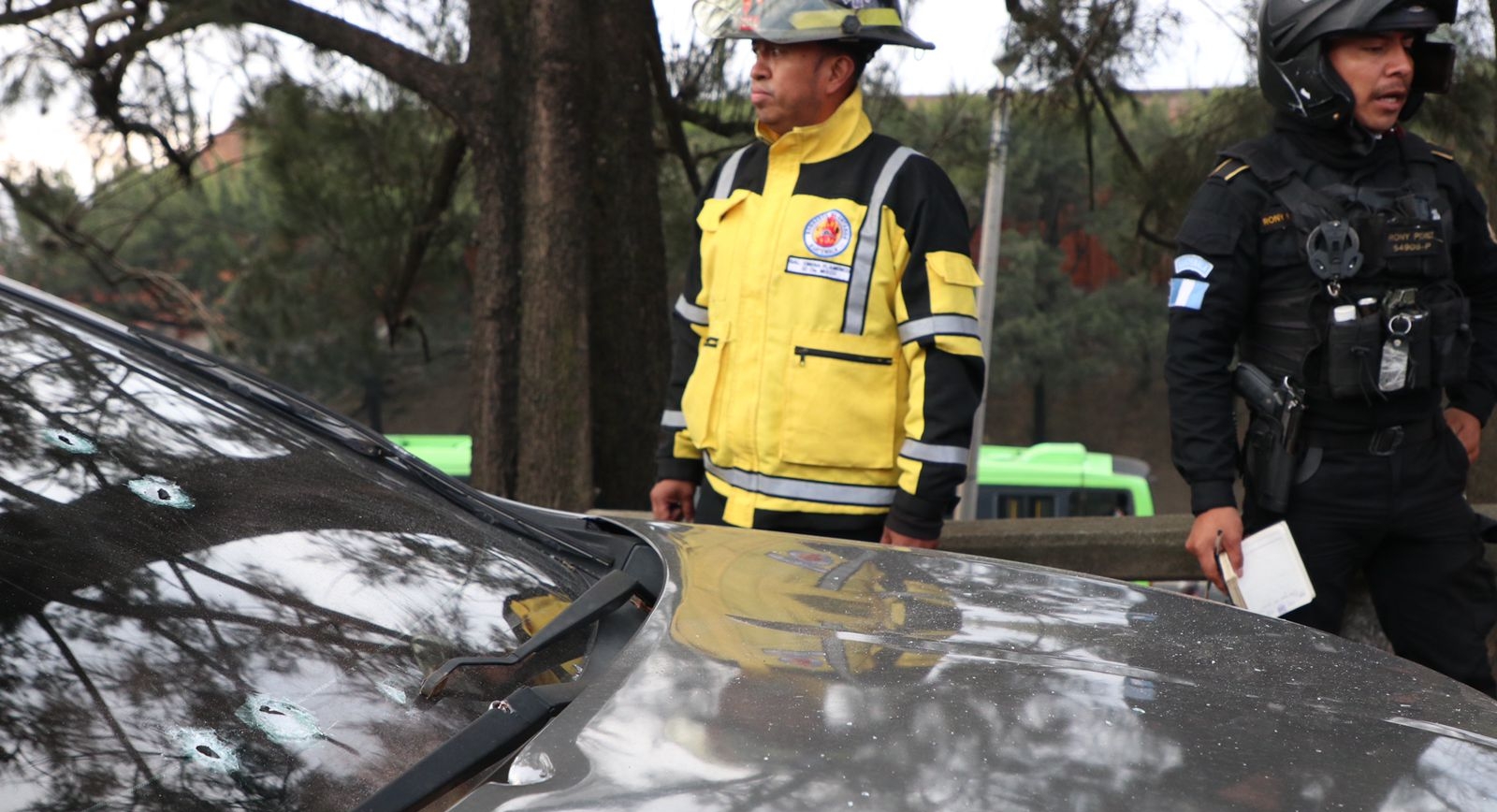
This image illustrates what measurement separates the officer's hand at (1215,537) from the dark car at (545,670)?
35.4 inches

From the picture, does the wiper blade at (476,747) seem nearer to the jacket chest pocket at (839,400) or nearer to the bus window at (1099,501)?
the jacket chest pocket at (839,400)

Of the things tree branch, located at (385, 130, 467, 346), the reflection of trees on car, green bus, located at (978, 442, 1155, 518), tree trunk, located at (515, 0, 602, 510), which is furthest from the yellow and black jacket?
green bus, located at (978, 442, 1155, 518)

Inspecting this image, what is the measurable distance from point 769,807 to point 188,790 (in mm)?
495

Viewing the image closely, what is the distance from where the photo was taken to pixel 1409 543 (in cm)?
277

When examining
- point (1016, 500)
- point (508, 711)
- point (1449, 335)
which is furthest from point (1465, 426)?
point (1016, 500)

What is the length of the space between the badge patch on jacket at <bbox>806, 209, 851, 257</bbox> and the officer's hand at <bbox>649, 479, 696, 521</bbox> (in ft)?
2.26

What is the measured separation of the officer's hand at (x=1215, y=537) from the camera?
2.70 metres

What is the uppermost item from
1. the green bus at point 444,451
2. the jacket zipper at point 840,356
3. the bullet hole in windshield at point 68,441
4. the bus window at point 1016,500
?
the jacket zipper at point 840,356

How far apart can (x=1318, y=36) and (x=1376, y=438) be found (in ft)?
2.55

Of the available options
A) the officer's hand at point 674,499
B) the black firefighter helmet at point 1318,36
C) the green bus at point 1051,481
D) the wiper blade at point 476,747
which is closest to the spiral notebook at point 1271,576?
the black firefighter helmet at point 1318,36

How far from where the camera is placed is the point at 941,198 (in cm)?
285

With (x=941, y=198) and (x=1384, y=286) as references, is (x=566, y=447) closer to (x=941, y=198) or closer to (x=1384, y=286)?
(x=941, y=198)

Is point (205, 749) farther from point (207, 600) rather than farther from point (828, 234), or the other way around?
point (828, 234)

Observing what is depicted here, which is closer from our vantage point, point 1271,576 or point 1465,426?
point 1271,576
